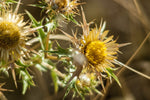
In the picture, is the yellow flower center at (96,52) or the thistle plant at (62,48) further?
the yellow flower center at (96,52)

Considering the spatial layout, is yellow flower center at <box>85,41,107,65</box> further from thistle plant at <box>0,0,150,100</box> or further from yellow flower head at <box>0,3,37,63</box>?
yellow flower head at <box>0,3,37,63</box>

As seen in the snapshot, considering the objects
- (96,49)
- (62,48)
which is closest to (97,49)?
(96,49)

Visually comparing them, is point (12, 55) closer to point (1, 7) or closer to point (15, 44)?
point (15, 44)

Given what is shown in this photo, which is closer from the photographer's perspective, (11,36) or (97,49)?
(11,36)

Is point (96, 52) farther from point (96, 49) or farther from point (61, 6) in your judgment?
point (61, 6)

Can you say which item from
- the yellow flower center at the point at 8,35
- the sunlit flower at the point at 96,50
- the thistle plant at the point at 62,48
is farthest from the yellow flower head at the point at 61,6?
the yellow flower center at the point at 8,35

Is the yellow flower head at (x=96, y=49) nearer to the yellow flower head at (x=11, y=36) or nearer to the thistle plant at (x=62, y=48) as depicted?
the thistle plant at (x=62, y=48)

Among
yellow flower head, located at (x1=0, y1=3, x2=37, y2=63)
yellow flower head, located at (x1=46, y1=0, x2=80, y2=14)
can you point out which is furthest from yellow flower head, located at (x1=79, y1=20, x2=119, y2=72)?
yellow flower head, located at (x1=0, y1=3, x2=37, y2=63)
